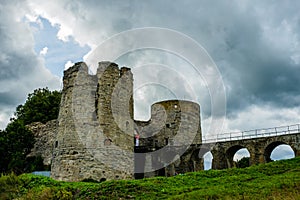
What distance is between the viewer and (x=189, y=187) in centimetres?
1720

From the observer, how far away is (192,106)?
1443 inches

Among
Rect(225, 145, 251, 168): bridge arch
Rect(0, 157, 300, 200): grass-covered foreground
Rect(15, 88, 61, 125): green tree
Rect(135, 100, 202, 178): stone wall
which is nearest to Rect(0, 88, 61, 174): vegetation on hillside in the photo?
Rect(15, 88, 61, 125): green tree

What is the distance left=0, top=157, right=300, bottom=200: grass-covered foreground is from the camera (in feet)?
47.7

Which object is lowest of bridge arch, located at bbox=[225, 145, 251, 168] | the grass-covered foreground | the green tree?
the grass-covered foreground

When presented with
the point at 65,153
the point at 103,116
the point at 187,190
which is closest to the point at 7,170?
the point at 65,153

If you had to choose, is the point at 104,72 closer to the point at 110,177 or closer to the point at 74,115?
the point at 74,115

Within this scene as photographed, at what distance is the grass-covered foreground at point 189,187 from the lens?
1453 centimetres

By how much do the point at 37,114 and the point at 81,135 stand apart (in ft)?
62.2

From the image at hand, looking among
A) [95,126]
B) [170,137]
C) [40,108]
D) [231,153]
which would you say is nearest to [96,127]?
[95,126]

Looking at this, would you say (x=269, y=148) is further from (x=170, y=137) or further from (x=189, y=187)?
(x=189, y=187)

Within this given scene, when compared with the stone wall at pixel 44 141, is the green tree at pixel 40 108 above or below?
above

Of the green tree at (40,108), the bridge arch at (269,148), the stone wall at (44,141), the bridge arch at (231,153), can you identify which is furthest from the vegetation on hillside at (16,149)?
the bridge arch at (269,148)

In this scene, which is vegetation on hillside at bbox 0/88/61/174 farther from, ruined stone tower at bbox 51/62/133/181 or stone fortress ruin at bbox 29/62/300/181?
ruined stone tower at bbox 51/62/133/181

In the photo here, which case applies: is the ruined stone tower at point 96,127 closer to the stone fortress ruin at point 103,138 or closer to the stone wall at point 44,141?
the stone fortress ruin at point 103,138
